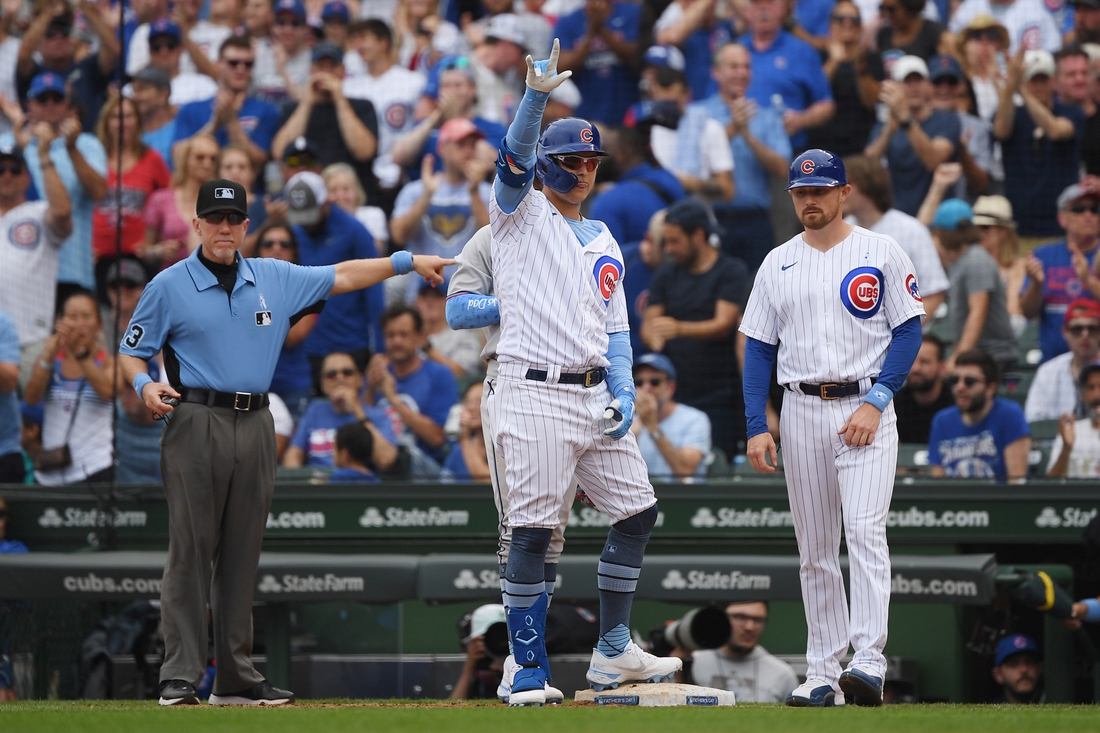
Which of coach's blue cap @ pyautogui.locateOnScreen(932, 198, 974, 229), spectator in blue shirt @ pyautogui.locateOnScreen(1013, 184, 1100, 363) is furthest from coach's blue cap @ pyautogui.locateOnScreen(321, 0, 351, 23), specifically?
spectator in blue shirt @ pyautogui.locateOnScreen(1013, 184, 1100, 363)

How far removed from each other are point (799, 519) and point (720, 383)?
3.39 metres

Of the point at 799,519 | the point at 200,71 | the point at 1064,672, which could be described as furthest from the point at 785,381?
the point at 200,71

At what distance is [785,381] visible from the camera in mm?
4809

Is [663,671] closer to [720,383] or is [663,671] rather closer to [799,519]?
[799,519]

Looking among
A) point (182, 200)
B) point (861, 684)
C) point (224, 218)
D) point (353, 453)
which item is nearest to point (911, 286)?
point (861, 684)

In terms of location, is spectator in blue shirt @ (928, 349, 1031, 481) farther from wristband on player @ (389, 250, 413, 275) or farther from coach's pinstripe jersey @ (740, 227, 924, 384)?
wristband on player @ (389, 250, 413, 275)

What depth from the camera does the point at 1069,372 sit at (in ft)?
25.4

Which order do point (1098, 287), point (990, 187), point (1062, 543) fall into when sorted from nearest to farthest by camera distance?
point (1062, 543)
point (1098, 287)
point (990, 187)

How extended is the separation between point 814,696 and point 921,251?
413cm

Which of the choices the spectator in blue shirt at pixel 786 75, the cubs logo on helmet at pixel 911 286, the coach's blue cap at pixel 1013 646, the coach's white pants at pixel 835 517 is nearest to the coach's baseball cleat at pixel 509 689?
the coach's white pants at pixel 835 517

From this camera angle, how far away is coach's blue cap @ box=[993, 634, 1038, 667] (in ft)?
21.4

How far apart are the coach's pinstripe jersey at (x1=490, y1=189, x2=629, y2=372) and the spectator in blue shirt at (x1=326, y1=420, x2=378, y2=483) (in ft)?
11.5

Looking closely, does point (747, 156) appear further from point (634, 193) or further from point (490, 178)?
point (490, 178)

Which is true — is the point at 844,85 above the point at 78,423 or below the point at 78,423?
above
